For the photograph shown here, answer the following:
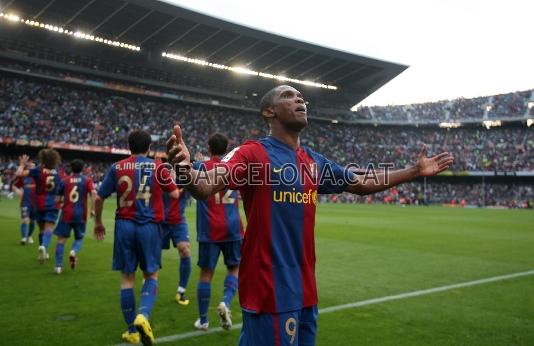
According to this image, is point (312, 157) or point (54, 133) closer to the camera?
point (312, 157)

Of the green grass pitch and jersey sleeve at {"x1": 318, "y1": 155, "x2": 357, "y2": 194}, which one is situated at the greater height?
jersey sleeve at {"x1": 318, "y1": 155, "x2": 357, "y2": 194}

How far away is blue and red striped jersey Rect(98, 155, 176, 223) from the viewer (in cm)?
514

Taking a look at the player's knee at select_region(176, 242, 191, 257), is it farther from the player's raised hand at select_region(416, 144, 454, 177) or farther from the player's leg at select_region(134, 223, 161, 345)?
the player's raised hand at select_region(416, 144, 454, 177)

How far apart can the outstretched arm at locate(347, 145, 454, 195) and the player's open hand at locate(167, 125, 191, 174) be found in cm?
149

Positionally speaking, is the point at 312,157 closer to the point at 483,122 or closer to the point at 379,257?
the point at 379,257

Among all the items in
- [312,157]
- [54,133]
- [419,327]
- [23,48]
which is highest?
[23,48]

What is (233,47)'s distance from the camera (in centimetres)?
4719

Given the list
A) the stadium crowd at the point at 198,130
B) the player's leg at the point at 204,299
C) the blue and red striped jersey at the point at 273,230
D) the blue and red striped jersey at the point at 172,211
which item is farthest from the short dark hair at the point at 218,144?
the stadium crowd at the point at 198,130

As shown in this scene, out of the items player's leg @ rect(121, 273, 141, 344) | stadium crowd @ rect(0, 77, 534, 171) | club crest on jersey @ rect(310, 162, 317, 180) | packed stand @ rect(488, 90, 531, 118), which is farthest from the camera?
packed stand @ rect(488, 90, 531, 118)

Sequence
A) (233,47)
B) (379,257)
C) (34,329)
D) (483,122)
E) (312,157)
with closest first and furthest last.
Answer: (312,157), (34,329), (379,257), (233,47), (483,122)

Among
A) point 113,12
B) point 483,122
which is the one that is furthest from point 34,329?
point 483,122

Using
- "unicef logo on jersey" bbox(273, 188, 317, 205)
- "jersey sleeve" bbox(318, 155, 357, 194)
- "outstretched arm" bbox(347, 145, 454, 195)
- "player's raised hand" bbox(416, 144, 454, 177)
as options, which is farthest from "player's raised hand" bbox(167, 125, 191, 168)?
"player's raised hand" bbox(416, 144, 454, 177)

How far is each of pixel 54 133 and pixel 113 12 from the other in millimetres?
12338

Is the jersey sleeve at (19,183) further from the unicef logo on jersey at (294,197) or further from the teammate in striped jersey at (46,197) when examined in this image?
the unicef logo on jersey at (294,197)
